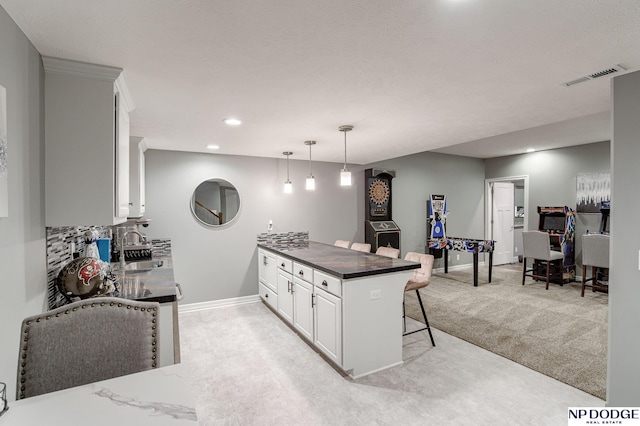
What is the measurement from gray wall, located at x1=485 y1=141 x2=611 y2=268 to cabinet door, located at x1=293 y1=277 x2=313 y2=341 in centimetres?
531

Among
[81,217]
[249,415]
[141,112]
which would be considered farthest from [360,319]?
[141,112]

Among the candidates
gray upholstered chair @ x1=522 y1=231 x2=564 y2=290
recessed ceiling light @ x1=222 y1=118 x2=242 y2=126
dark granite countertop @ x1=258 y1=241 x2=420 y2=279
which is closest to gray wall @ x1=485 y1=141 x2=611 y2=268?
gray upholstered chair @ x1=522 y1=231 x2=564 y2=290

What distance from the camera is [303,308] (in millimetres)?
3164

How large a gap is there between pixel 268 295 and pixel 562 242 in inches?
205

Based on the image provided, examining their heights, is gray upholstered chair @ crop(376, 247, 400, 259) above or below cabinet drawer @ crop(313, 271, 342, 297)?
above

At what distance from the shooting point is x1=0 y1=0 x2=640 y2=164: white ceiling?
1.27 metres

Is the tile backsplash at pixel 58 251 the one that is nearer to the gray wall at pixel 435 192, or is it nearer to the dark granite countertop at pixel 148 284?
the dark granite countertop at pixel 148 284

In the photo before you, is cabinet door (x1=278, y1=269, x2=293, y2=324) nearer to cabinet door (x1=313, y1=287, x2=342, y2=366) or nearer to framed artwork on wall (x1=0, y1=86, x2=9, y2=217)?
cabinet door (x1=313, y1=287, x2=342, y2=366)

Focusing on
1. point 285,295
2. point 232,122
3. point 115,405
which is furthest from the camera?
point 285,295

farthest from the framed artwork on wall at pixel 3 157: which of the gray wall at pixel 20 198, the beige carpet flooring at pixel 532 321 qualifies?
the beige carpet flooring at pixel 532 321

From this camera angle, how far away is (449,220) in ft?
22.0

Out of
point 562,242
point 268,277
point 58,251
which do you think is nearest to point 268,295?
point 268,277

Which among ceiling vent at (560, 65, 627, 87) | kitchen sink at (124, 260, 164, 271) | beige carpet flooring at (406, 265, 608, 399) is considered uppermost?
ceiling vent at (560, 65, 627, 87)

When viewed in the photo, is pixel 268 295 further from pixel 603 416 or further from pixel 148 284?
pixel 603 416
